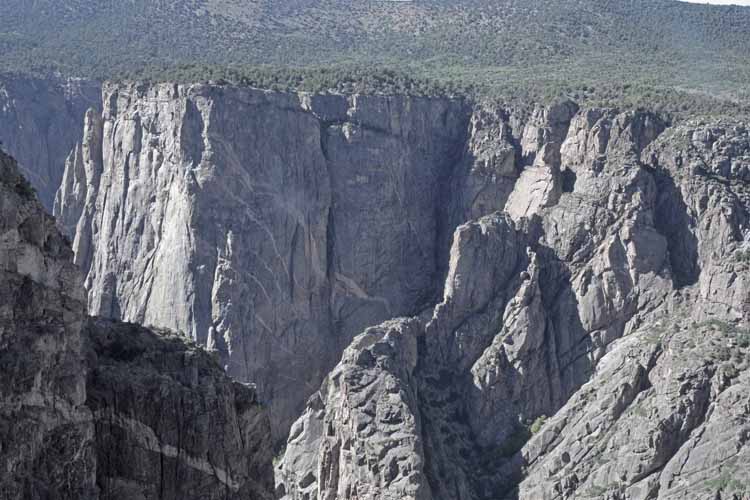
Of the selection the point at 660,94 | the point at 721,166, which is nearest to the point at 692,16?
the point at 660,94

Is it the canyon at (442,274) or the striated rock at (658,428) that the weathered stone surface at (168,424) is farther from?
the striated rock at (658,428)

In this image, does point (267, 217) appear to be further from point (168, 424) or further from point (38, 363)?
point (38, 363)

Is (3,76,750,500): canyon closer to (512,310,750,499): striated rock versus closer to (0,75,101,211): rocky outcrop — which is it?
(512,310,750,499): striated rock

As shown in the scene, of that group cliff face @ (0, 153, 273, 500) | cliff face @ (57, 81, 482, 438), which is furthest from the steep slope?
cliff face @ (0, 153, 273, 500)

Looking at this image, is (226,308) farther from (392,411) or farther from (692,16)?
(692,16)

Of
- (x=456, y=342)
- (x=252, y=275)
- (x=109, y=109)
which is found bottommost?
(x=456, y=342)

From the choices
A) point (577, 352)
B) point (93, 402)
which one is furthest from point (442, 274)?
point (93, 402)
